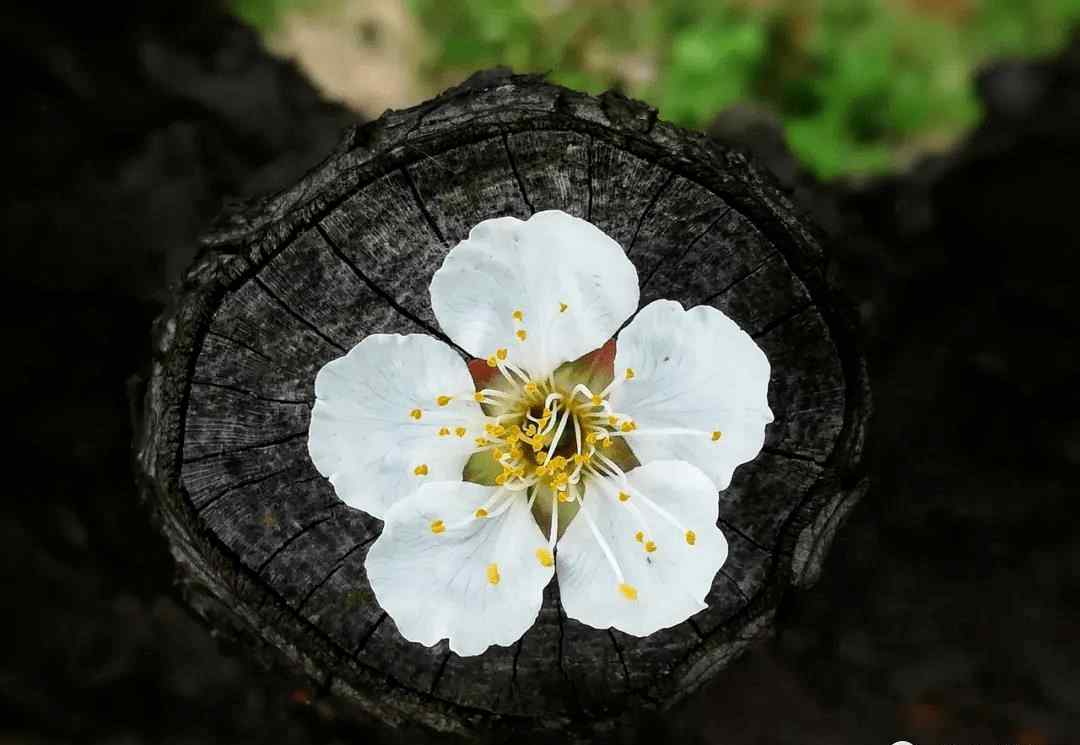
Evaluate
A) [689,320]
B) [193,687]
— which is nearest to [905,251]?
[689,320]

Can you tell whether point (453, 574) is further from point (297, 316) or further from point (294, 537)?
point (297, 316)

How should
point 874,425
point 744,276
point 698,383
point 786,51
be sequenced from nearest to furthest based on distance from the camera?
point 698,383 < point 744,276 < point 874,425 < point 786,51

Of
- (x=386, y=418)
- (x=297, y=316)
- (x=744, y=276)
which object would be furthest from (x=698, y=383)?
(x=297, y=316)

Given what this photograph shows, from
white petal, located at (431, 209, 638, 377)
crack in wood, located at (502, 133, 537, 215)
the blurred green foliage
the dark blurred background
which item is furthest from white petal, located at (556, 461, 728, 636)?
the blurred green foliage

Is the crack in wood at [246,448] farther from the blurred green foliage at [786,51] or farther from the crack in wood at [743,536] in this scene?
the blurred green foliage at [786,51]

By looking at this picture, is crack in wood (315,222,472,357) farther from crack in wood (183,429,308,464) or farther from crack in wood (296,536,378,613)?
crack in wood (296,536,378,613)

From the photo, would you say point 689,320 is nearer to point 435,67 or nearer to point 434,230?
point 434,230
